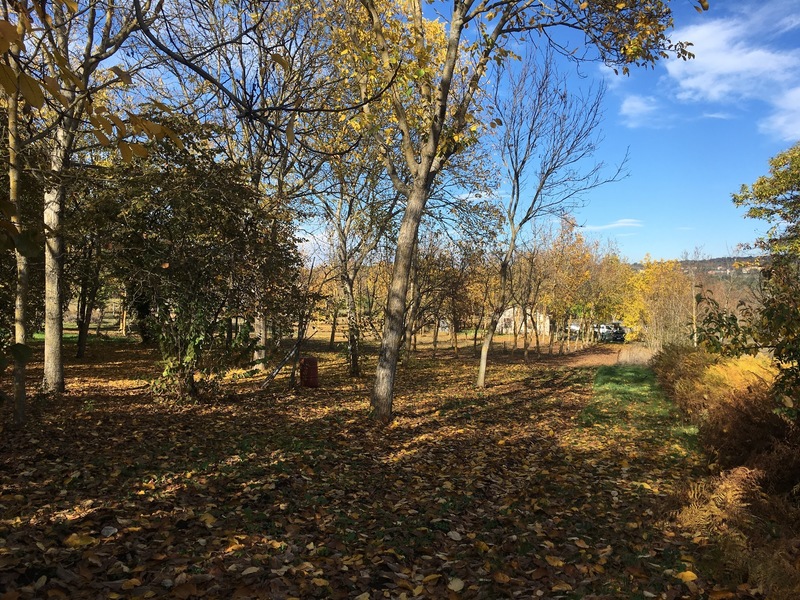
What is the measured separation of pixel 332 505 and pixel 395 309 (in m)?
3.77

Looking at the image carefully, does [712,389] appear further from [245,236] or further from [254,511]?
[245,236]

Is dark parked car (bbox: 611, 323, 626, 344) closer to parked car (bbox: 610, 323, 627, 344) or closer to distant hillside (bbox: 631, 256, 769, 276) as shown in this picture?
parked car (bbox: 610, 323, 627, 344)

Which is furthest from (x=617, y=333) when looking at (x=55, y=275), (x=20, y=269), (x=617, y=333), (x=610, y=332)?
(x=20, y=269)

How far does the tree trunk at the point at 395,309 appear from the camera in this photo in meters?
7.87

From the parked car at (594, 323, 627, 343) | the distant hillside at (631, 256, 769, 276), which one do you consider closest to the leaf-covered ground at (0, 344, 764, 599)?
the distant hillside at (631, 256, 769, 276)

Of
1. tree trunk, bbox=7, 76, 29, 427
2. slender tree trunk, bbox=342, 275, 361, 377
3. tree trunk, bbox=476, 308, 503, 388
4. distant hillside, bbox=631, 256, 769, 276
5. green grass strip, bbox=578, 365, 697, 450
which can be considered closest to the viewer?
tree trunk, bbox=7, 76, 29, 427

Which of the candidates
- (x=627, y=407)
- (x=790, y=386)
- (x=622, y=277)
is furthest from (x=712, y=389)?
(x=622, y=277)

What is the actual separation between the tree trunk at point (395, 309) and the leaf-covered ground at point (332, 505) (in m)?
0.40

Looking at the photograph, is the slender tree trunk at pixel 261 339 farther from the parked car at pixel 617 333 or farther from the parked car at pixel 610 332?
the parked car at pixel 617 333

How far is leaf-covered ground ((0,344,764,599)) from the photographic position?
327 centimetres

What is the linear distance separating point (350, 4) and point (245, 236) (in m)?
4.98

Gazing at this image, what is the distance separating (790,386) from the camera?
472 cm

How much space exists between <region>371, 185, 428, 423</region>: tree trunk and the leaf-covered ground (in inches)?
15.8

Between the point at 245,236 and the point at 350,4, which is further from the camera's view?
the point at 350,4
